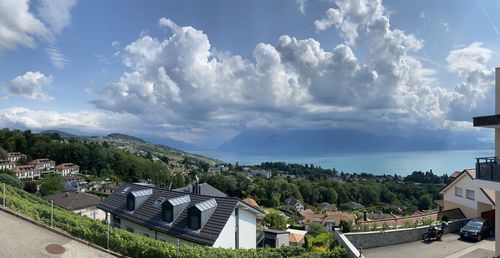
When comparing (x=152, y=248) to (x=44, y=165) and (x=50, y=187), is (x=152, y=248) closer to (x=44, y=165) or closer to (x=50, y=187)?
(x=50, y=187)

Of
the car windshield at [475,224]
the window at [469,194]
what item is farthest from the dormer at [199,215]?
the window at [469,194]

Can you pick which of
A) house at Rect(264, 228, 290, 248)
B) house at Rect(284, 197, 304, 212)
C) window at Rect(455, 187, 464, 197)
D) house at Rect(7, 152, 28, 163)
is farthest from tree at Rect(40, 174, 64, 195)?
window at Rect(455, 187, 464, 197)

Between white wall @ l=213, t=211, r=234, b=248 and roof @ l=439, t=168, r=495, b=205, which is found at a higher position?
roof @ l=439, t=168, r=495, b=205

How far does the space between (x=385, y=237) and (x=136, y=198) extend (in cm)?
1652

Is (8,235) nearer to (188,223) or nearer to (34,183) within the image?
(188,223)

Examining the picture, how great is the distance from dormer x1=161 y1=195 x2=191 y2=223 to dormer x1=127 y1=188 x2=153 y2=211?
3678mm

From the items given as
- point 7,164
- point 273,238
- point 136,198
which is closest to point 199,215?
point 136,198

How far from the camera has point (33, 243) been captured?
576 inches

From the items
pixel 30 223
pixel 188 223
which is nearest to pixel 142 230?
pixel 188 223

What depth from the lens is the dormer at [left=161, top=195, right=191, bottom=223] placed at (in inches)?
839

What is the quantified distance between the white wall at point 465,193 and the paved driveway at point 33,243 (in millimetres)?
21691

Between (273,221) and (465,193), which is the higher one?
(465,193)

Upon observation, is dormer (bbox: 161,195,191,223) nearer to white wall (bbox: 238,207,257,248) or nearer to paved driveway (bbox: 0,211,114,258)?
white wall (bbox: 238,207,257,248)

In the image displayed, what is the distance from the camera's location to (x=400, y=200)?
452ft
